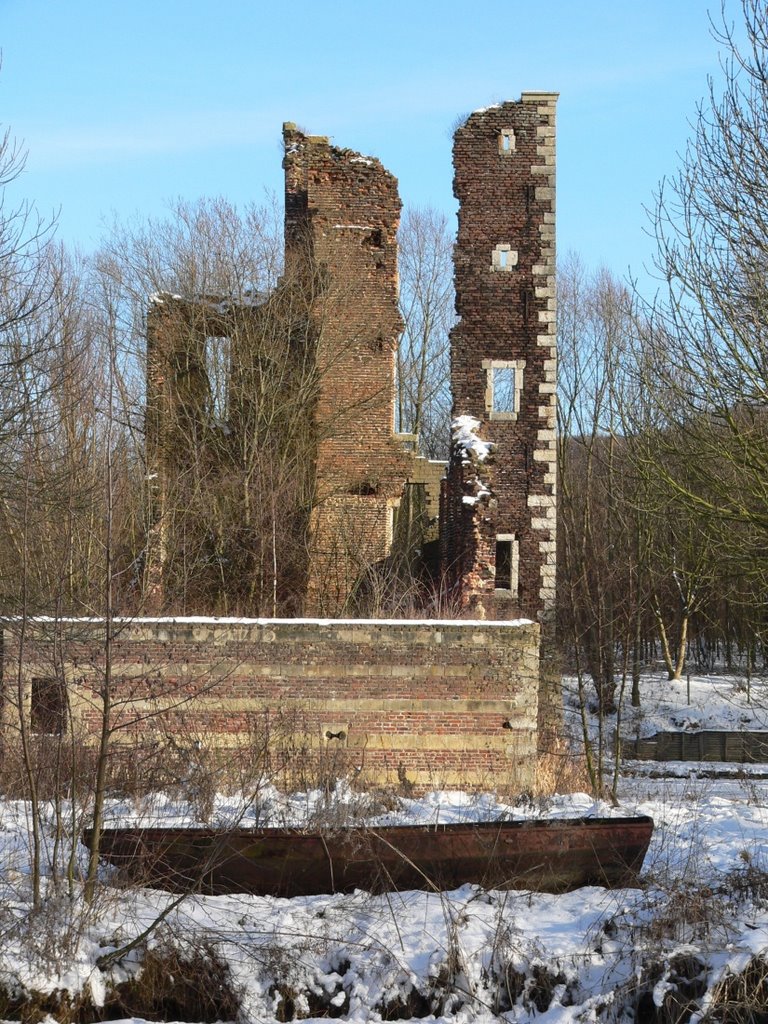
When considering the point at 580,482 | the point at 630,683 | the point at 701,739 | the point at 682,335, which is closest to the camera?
the point at 682,335

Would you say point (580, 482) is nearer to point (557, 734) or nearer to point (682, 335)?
point (557, 734)

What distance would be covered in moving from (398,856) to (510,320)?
1358 centimetres

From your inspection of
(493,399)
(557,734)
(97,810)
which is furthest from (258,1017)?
(493,399)

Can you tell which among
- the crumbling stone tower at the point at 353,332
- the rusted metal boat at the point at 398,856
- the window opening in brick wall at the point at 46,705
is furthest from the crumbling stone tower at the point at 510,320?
the rusted metal boat at the point at 398,856

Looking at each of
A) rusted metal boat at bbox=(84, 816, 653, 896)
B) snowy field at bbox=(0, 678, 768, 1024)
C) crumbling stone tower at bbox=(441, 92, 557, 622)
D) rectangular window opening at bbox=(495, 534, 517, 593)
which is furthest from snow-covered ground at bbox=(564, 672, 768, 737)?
snowy field at bbox=(0, 678, 768, 1024)

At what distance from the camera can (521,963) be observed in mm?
8508

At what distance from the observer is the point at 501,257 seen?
21.5 m

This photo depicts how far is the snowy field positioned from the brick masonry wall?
15.8 feet

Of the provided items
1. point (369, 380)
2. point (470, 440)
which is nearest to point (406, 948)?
point (470, 440)

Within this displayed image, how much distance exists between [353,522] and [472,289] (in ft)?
16.4

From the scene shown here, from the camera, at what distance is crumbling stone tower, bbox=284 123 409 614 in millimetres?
22938

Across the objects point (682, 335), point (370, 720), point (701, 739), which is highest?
point (682, 335)

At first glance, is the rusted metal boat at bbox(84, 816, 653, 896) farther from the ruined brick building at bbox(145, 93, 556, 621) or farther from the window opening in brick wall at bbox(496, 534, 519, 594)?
the window opening in brick wall at bbox(496, 534, 519, 594)

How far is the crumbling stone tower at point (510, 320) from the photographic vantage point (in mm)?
21250
